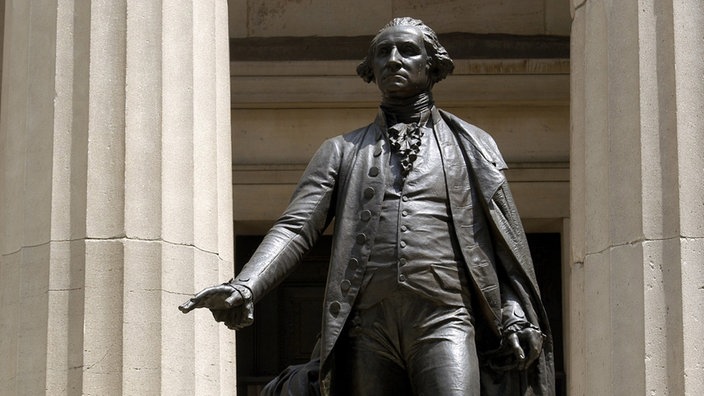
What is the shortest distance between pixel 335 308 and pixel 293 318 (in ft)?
35.5

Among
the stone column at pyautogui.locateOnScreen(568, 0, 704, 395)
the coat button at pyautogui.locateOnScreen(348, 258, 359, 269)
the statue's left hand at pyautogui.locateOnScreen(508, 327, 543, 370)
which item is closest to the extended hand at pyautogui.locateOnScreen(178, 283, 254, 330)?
the coat button at pyautogui.locateOnScreen(348, 258, 359, 269)

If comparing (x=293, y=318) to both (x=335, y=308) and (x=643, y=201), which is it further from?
(x=335, y=308)

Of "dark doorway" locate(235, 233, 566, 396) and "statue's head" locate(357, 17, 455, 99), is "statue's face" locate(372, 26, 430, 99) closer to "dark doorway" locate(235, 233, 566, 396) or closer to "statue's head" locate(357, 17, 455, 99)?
"statue's head" locate(357, 17, 455, 99)

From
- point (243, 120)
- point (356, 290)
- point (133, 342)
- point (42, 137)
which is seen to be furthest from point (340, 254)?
point (243, 120)

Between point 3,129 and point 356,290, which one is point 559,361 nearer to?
point 3,129

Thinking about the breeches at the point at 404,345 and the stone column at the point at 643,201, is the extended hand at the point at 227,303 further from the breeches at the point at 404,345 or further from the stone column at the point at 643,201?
the stone column at the point at 643,201

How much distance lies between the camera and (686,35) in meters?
13.3

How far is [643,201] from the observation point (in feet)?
43.1

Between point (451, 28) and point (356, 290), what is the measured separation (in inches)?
446

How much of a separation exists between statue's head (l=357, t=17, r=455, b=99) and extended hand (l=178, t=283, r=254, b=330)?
1.34 m

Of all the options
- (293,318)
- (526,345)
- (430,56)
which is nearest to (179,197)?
(430,56)

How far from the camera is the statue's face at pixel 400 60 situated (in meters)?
9.11

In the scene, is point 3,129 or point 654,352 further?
point 3,129

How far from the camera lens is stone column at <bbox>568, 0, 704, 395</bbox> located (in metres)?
12.9
